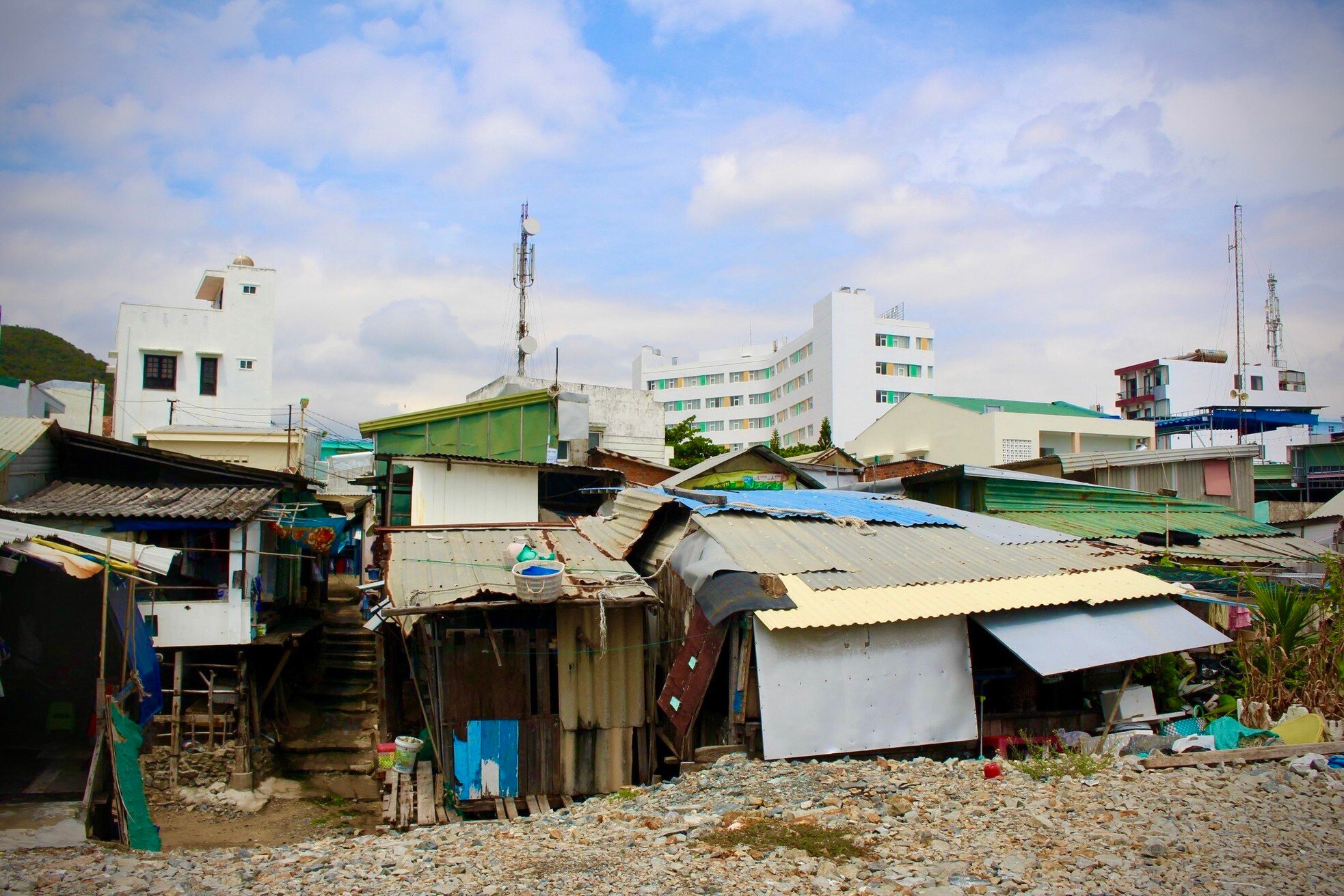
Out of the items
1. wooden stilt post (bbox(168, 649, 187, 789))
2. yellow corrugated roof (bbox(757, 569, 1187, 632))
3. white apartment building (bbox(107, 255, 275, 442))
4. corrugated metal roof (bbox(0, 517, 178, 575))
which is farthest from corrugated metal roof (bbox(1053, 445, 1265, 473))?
white apartment building (bbox(107, 255, 275, 442))

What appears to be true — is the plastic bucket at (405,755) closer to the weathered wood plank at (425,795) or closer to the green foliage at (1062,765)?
the weathered wood plank at (425,795)

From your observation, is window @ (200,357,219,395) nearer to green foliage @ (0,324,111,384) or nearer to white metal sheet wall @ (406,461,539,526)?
green foliage @ (0,324,111,384)

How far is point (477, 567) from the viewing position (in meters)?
11.8

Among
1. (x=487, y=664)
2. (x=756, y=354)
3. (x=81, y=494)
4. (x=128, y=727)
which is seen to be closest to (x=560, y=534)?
(x=487, y=664)

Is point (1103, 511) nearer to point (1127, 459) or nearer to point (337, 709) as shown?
point (1127, 459)

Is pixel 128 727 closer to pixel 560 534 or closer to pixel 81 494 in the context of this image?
pixel 560 534

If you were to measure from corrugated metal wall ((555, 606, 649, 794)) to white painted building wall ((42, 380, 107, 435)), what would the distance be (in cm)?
2497

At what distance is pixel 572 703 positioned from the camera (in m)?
11.4

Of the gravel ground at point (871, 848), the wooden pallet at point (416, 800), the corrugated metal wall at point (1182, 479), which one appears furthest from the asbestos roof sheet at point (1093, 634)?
the corrugated metal wall at point (1182, 479)

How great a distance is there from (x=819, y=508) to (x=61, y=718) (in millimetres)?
11165

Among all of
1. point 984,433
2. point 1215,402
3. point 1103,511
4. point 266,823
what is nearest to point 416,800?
point 266,823

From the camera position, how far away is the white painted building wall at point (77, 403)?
29.5 m

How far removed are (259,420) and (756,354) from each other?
174 ft

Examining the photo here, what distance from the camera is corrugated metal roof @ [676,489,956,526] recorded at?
12648 mm
